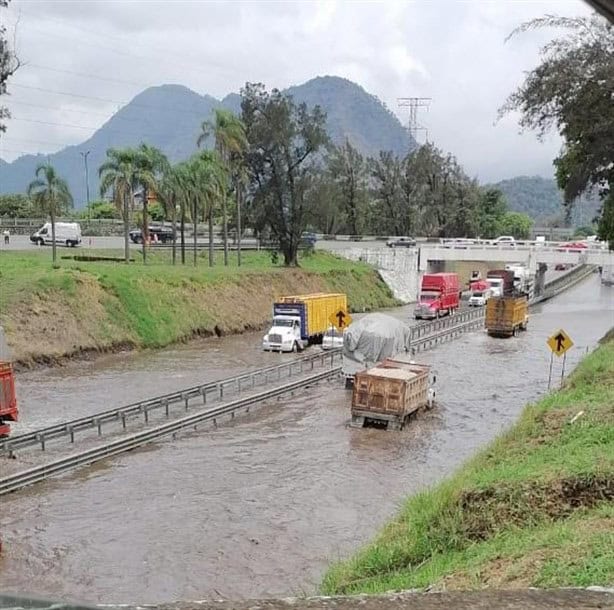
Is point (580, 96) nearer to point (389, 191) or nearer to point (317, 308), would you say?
point (317, 308)

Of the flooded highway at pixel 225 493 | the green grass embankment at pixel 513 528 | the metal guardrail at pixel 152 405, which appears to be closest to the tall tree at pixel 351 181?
the metal guardrail at pixel 152 405

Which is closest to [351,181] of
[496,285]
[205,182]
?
[496,285]

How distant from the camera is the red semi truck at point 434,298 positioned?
2247 inches

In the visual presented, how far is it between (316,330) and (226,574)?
29.6 meters

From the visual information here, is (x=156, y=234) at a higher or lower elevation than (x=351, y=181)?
lower

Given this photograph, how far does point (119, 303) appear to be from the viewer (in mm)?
41500

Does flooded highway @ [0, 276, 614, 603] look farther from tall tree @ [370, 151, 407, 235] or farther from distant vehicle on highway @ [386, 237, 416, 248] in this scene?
tall tree @ [370, 151, 407, 235]

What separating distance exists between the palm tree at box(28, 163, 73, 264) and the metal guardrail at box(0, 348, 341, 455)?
21.3 m

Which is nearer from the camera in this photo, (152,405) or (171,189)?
(152,405)

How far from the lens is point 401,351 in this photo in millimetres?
30859

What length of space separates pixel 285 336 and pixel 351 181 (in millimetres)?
59911

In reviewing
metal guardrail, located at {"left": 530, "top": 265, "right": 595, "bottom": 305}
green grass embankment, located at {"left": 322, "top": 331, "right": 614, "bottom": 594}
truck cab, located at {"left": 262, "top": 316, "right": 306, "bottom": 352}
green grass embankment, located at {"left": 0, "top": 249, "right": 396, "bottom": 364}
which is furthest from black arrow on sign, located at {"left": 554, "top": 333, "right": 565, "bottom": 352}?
metal guardrail, located at {"left": 530, "top": 265, "right": 595, "bottom": 305}

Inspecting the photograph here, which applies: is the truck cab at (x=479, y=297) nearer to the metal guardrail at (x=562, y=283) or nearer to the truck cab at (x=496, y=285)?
the truck cab at (x=496, y=285)

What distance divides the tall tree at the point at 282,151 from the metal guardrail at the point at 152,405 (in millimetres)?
31325
